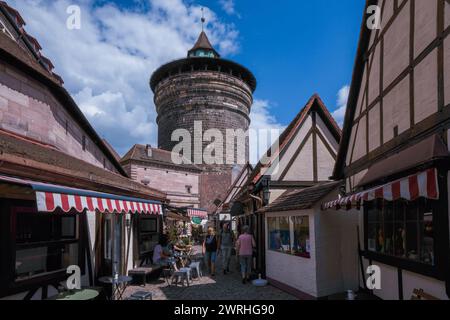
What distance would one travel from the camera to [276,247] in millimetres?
9852

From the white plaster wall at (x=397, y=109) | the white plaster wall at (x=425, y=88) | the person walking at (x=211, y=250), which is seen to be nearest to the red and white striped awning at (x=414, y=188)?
the white plaster wall at (x=425, y=88)

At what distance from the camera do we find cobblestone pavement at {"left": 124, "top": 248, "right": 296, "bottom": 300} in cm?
834

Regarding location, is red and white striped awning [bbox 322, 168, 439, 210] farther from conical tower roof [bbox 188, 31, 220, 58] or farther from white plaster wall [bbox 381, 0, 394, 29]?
conical tower roof [bbox 188, 31, 220, 58]

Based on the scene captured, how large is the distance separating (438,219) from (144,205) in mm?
5596

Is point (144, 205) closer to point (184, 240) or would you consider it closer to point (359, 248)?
point (359, 248)

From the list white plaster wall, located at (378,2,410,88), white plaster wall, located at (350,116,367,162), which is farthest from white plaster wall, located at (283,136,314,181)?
white plaster wall, located at (378,2,410,88)

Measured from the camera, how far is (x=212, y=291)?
30.0ft

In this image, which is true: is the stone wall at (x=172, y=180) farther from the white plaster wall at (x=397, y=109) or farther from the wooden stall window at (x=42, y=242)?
the white plaster wall at (x=397, y=109)

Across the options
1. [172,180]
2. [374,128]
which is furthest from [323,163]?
[172,180]

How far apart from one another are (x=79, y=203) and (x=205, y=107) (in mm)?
40880

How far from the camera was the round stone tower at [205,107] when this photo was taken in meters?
44.8

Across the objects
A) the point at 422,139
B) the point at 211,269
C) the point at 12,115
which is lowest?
the point at 211,269

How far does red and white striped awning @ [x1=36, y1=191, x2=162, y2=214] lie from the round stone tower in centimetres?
3741
